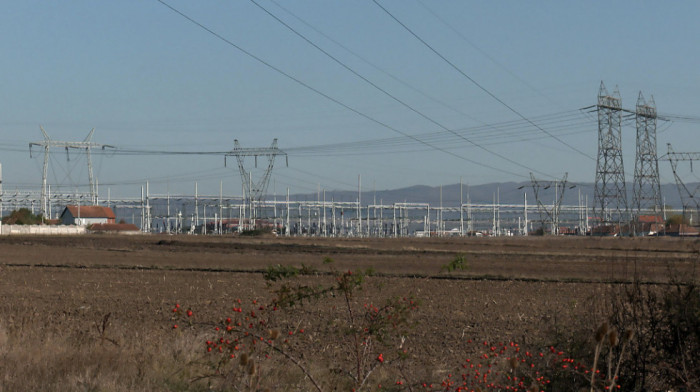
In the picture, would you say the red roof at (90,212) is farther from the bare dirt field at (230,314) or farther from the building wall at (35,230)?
the bare dirt field at (230,314)

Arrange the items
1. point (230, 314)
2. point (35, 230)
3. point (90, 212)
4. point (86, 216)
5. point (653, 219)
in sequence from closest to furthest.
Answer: point (230, 314)
point (35, 230)
point (653, 219)
point (86, 216)
point (90, 212)

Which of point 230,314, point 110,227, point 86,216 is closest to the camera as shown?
point 230,314

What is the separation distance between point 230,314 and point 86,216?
116 meters

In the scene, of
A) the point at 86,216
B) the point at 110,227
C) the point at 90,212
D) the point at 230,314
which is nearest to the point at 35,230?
the point at 110,227

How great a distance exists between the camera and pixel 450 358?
11078 mm

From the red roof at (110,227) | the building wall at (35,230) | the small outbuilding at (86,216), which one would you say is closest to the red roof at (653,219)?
the building wall at (35,230)

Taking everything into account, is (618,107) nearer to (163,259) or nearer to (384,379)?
(163,259)

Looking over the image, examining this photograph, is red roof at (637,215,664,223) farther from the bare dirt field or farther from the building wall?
the building wall

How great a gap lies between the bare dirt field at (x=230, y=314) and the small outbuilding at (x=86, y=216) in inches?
3600

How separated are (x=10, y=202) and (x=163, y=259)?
115731 mm

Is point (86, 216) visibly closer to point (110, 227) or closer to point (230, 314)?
point (110, 227)

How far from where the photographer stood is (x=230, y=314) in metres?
15.6

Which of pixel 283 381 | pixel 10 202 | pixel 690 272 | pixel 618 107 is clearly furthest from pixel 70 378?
pixel 10 202

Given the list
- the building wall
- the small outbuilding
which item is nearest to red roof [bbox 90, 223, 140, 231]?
the small outbuilding
